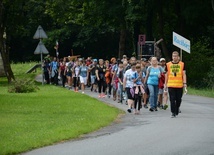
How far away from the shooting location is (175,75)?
69.3 ft

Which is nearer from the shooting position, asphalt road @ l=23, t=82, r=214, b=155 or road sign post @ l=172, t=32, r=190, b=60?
asphalt road @ l=23, t=82, r=214, b=155

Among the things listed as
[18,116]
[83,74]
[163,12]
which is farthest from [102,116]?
[163,12]

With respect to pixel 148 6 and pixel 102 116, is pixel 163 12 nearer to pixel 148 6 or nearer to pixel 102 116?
pixel 148 6

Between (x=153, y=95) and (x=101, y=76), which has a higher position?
(x=101, y=76)

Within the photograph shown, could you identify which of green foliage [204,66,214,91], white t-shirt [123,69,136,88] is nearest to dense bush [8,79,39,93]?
green foliage [204,66,214,91]

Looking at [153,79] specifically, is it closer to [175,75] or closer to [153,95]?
[153,95]

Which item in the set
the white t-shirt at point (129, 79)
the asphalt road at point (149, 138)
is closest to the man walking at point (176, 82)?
the asphalt road at point (149, 138)

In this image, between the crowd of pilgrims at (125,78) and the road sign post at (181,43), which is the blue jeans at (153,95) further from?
the road sign post at (181,43)

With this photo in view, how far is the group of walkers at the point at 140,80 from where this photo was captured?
21156 mm

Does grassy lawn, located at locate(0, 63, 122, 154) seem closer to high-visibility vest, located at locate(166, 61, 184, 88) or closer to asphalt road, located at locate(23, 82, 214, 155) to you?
asphalt road, located at locate(23, 82, 214, 155)

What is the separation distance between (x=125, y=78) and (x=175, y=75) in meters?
2.97

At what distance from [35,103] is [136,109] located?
4.89 m

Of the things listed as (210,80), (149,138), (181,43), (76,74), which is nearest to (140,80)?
(149,138)

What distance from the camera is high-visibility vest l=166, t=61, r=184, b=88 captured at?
21094mm
